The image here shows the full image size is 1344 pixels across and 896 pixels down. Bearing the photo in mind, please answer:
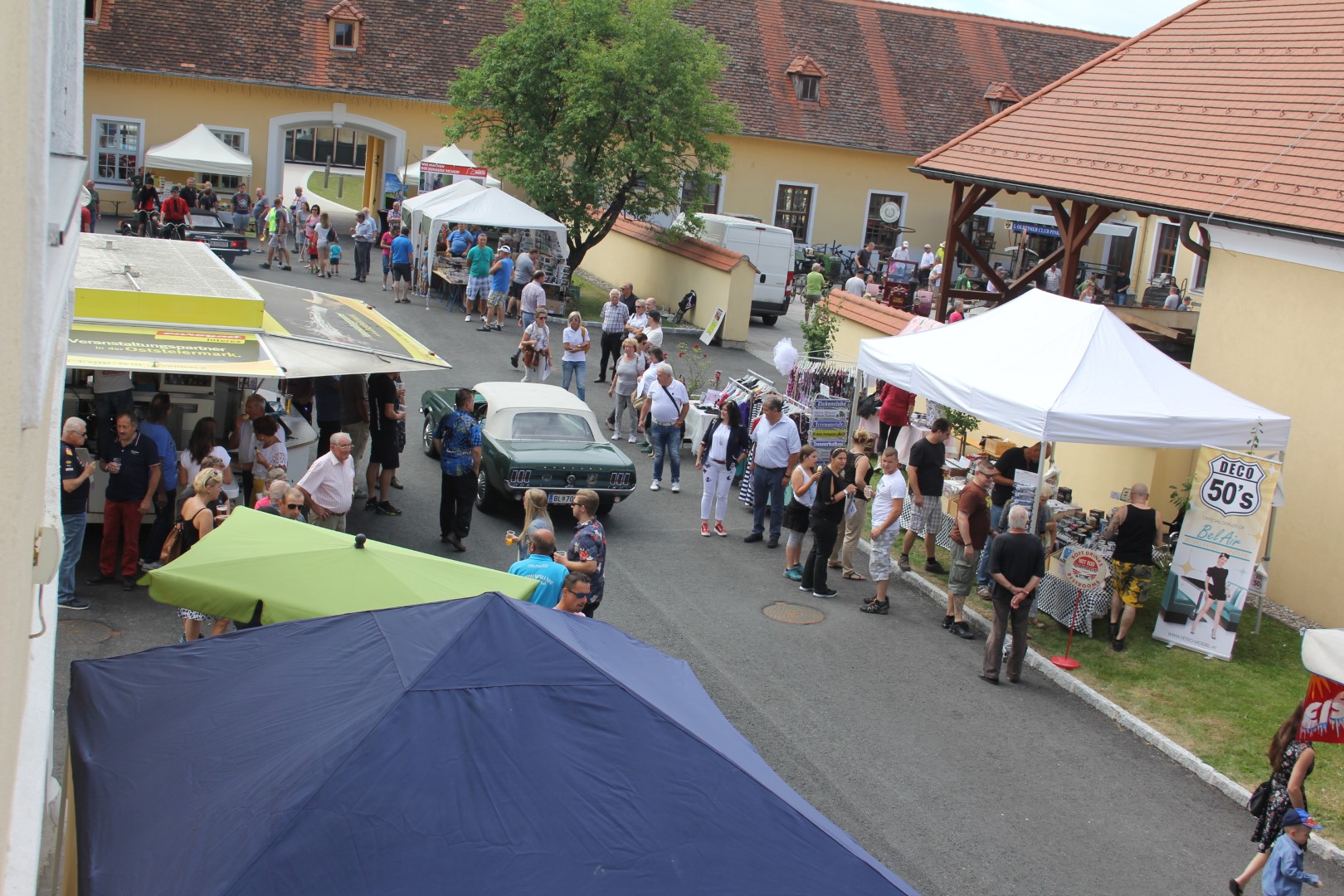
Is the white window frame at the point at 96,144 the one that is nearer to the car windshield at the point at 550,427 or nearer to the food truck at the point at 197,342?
the food truck at the point at 197,342

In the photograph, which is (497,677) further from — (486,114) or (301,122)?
(301,122)

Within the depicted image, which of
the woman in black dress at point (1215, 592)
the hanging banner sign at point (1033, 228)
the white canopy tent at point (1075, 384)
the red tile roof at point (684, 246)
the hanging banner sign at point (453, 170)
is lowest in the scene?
the woman in black dress at point (1215, 592)

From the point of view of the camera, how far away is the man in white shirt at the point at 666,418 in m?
15.0

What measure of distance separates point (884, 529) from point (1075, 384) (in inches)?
93.4

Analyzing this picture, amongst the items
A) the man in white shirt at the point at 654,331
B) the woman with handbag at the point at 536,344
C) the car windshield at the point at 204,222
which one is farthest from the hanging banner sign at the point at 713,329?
the car windshield at the point at 204,222

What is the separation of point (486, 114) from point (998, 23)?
22.5 meters

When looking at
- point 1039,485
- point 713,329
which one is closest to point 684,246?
point 713,329

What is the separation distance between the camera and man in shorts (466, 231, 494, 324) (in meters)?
24.9

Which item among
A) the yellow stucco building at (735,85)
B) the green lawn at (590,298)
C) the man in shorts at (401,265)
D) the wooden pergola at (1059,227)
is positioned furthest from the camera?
the yellow stucco building at (735,85)

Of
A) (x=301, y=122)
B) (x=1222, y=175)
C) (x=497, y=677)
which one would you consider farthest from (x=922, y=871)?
(x=301, y=122)

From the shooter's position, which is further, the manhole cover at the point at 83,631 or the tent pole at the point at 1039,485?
the tent pole at the point at 1039,485

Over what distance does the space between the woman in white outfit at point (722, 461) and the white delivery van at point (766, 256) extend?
15.4 m

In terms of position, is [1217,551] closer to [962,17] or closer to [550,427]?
[550,427]

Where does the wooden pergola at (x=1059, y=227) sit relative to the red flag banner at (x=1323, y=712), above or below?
above
